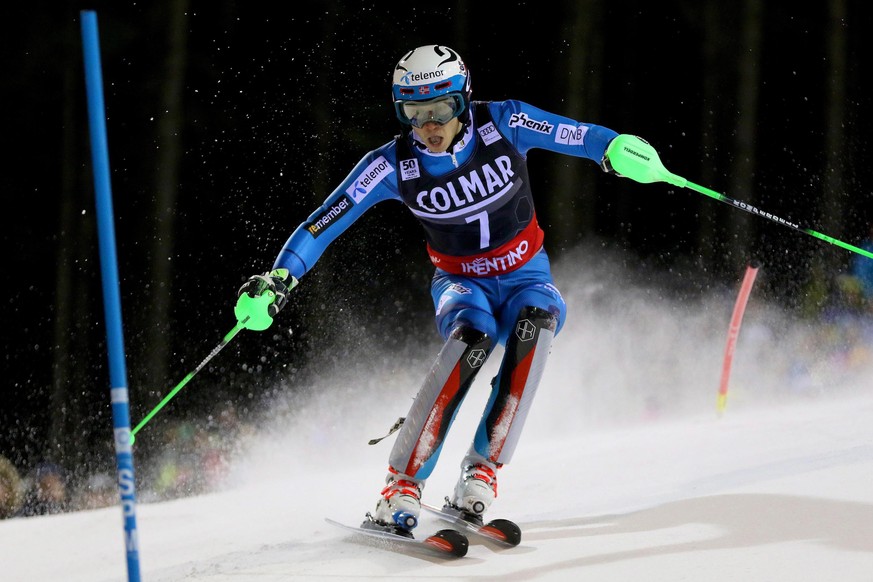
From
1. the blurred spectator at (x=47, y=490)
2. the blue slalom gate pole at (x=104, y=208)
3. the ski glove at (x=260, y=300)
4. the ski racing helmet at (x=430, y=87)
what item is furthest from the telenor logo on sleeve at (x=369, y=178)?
the blurred spectator at (x=47, y=490)

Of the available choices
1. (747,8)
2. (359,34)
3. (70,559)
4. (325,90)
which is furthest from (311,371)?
(747,8)

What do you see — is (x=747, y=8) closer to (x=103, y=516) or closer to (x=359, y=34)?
(x=359, y=34)

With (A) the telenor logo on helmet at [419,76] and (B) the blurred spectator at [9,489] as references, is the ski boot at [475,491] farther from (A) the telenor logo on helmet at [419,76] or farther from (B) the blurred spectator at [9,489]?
(B) the blurred spectator at [9,489]

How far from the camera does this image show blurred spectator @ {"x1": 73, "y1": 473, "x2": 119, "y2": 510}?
9594 millimetres

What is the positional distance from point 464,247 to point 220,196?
22.3 feet

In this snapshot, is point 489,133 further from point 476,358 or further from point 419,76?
point 476,358

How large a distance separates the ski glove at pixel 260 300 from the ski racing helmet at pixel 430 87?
31.2 inches

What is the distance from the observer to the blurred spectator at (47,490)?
9516 mm

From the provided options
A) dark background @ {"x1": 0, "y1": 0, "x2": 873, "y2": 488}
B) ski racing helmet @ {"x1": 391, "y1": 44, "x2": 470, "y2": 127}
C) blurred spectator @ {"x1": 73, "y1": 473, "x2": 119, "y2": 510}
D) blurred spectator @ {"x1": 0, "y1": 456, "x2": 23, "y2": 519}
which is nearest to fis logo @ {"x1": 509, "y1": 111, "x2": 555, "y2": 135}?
ski racing helmet @ {"x1": 391, "y1": 44, "x2": 470, "y2": 127}

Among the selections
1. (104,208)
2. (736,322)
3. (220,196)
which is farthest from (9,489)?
(104,208)

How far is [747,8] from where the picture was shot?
13156mm

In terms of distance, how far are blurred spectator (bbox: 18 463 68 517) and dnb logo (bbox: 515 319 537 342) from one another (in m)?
7.56

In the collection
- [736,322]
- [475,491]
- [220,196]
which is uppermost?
[220,196]

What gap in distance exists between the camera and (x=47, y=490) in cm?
970
